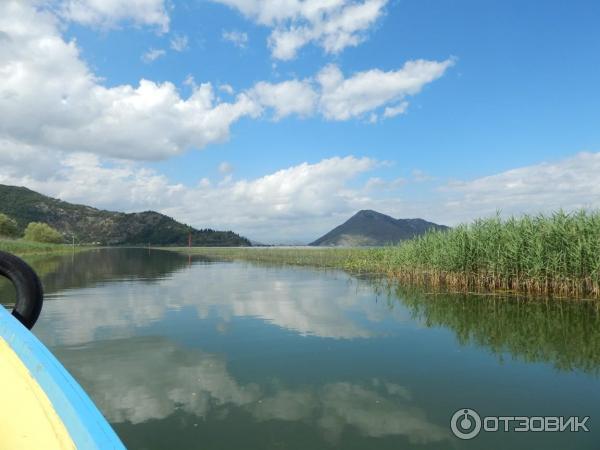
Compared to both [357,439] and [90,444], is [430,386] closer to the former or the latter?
[357,439]

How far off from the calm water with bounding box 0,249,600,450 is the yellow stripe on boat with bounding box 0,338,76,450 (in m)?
2.65

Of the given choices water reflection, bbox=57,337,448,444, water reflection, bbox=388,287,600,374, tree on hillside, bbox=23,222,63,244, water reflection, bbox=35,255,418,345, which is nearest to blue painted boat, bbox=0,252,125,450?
water reflection, bbox=57,337,448,444

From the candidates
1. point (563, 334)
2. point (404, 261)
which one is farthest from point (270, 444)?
point (404, 261)

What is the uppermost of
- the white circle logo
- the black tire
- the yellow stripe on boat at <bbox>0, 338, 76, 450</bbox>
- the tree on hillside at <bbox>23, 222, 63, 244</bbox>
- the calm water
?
the tree on hillside at <bbox>23, 222, 63, 244</bbox>

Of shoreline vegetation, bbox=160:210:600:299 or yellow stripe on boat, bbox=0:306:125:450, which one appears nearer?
yellow stripe on boat, bbox=0:306:125:450

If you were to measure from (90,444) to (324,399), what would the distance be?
16.3ft

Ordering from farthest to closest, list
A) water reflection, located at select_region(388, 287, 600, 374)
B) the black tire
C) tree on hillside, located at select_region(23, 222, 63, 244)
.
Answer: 1. tree on hillside, located at select_region(23, 222, 63, 244)
2. water reflection, located at select_region(388, 287, 600, 374)
3. the black tire

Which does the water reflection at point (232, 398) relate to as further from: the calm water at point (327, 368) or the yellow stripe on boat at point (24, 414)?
the yellow stripe on boat at point (24, 414)

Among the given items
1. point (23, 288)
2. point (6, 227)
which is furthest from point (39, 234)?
point (23, 288)

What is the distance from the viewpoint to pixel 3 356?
10.3ft

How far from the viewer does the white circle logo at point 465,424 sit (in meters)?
5.52

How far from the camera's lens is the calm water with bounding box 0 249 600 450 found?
5.49m

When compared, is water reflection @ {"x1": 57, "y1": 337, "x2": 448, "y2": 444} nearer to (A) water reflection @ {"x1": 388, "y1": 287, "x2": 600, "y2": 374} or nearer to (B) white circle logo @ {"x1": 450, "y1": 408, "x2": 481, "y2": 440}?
(B) white circle logo @ {"x1": 450, "y1": 408, "x2": 481, "y2": 440}

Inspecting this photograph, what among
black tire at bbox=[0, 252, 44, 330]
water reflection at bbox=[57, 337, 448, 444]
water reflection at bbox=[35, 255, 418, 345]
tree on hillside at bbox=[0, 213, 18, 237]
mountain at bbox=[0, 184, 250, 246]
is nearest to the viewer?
black tire at bbox=[0, 252, 44, 330]
